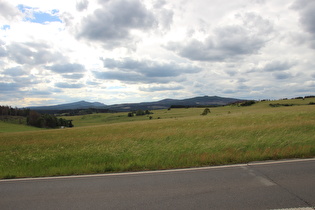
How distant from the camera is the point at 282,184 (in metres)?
5.70

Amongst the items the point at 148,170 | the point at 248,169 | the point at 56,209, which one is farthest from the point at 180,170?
the point at 56,209

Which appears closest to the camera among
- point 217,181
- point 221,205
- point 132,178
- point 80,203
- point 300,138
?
point 221,205

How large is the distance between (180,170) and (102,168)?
3069 millimetres

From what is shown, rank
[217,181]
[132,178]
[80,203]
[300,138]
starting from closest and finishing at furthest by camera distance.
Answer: [80,203] → [217,181] → [132,178] → [300,138]

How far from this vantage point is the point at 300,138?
11391 millimetres

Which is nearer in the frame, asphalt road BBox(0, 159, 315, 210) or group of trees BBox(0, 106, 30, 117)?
→ asphalt road BBox(0, 159, 315, 210)

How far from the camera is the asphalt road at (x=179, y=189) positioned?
4.91m

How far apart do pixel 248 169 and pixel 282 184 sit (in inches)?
57.7

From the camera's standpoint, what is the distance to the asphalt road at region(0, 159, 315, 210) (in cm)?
491

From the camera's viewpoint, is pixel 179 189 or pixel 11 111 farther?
pixel 11 111

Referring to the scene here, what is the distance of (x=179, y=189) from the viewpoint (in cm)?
573

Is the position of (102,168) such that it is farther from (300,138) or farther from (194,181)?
(300,138)

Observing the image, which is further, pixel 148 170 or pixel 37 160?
pixel 37 160

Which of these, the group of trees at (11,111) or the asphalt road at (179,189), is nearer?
the asphalt road at (179,189)
